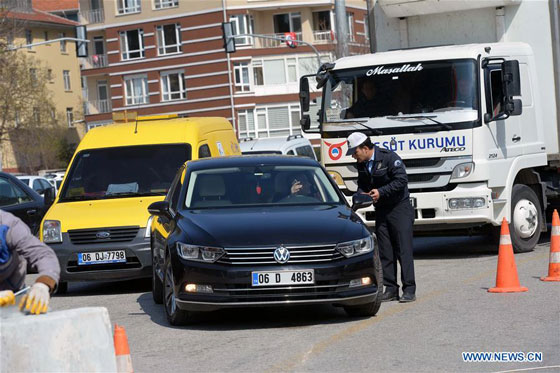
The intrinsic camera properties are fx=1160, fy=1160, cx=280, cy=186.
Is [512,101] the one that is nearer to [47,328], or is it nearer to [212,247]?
[212,247]

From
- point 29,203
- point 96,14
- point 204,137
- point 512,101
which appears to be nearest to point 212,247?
point 204,137

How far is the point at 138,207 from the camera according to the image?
13.8m

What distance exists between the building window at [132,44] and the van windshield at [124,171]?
230ft

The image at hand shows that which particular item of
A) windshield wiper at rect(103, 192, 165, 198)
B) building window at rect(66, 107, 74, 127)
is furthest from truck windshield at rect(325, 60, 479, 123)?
building window at rect(66, 107, 74, 127)

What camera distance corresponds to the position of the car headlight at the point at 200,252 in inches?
398

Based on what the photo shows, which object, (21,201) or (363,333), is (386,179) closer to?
(363,333)

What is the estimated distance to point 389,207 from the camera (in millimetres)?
Result: 11891

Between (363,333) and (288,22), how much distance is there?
71805 millimetres

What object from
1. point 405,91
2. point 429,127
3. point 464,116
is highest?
point 405,91

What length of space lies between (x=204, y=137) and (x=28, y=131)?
5668 centimetres

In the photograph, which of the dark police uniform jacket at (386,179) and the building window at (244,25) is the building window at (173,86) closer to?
the building window at (244,25)

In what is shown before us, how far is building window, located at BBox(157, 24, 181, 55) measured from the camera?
270 ft

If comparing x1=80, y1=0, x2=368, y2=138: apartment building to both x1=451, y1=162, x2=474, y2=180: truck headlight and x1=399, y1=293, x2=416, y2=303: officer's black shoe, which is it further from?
x1=399, y1=293, x2=416, y2=303: officer's black shoe

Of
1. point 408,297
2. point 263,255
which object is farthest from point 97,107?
point 263,255
